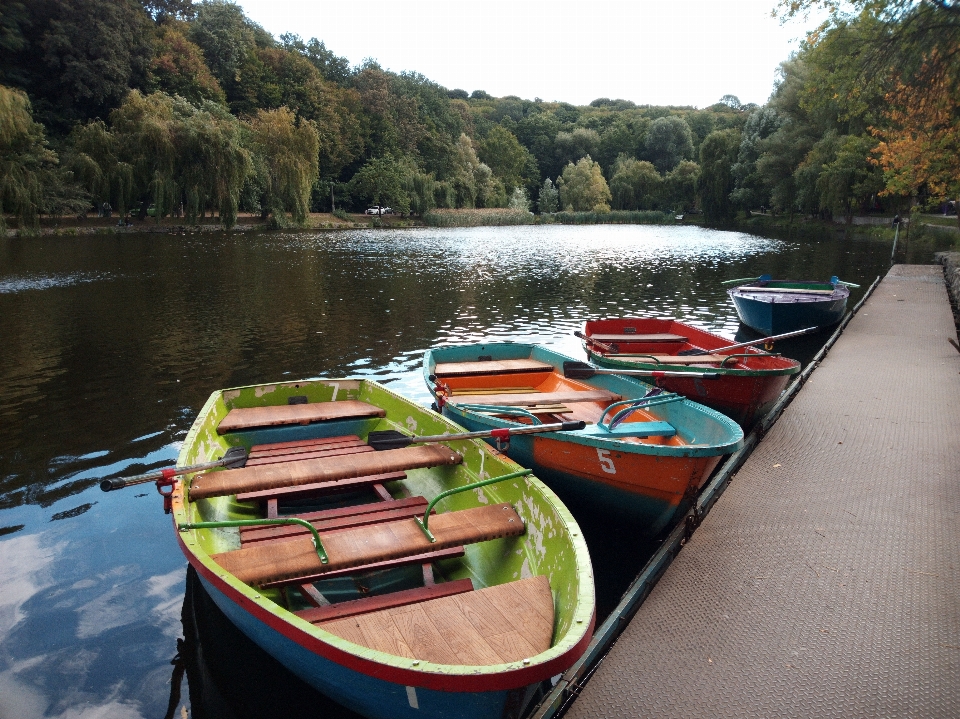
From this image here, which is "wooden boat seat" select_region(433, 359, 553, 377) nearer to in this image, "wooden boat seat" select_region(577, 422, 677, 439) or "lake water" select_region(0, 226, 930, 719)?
"lake water" select_region(0, 226, 930, 719)

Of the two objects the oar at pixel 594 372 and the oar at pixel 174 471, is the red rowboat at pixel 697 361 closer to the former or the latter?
the oar at pixel 594 372

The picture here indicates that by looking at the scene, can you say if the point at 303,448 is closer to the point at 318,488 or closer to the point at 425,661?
the point at 318,488

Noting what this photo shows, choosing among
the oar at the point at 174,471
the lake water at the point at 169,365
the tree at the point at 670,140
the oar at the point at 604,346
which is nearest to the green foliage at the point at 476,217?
the lake water at the point at 169,365

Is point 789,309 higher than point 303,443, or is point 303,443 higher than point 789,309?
point 789,309

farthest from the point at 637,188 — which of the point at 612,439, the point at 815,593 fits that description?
the point at 815,593

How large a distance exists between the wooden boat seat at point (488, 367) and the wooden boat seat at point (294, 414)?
1578mm

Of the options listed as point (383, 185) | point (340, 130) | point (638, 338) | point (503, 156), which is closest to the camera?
point (638, 338)

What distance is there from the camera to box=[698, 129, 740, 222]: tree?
60.6 m

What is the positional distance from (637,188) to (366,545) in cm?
8922

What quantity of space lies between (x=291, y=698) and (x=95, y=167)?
4040 centimetres

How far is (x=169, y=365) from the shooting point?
12102 millimetres

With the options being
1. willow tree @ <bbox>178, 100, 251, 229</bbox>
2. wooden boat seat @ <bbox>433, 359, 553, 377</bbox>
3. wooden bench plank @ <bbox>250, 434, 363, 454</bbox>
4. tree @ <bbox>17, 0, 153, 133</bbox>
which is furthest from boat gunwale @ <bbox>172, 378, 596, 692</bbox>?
tree @ <bbox>17, 0, 153, 133</bbox>

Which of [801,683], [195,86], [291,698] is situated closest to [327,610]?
[291,698]

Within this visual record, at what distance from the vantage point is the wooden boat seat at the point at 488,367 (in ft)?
27.7
